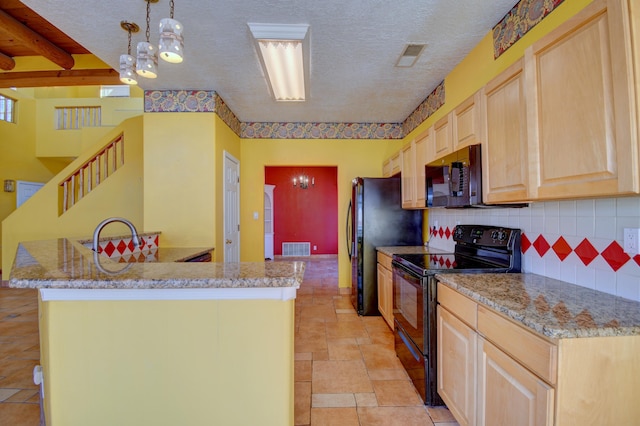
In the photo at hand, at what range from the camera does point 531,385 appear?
3.62 feet

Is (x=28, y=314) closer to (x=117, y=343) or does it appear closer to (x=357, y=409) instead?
(x=117, y=343)

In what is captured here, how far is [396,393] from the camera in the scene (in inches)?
82.8

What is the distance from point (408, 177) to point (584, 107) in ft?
6.90

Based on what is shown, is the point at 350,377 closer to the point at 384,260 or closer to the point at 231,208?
the point at 384,260

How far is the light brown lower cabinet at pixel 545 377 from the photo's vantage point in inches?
39.5

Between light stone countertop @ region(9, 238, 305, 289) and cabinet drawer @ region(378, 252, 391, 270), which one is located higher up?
light stone countertop @ region(9, 238, 305, 289)

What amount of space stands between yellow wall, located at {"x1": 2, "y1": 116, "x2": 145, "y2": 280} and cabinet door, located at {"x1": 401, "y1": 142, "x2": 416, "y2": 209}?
11.7 ft

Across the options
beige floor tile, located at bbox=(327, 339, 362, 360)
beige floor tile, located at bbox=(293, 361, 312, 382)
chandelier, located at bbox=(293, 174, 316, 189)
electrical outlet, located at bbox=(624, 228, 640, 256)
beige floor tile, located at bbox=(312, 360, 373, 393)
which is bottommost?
beige floor tile, located at bbox=(312, 360, 373, 393)

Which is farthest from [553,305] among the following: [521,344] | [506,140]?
[506,140]

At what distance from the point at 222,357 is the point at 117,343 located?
1.31 ft

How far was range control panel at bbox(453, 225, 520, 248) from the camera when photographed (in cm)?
194

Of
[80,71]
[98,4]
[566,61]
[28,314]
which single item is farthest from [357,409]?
[80,71]

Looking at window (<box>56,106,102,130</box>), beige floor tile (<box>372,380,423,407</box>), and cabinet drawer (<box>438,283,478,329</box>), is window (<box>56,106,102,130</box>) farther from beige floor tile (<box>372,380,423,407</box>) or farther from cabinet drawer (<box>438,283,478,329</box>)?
cabinet drawer (<box>438,283,478,329</box>)

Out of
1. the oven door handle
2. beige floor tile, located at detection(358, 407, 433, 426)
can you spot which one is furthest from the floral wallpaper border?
beige floor tile, located at detection(358, 407, 433, 426)
